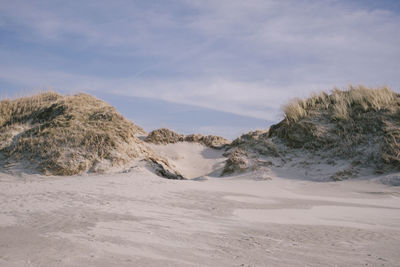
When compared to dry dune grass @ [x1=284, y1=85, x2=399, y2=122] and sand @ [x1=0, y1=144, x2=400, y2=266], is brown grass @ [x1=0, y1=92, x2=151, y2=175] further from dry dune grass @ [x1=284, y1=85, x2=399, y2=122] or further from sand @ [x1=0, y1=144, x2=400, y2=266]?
dry dune grass @ [x1=284, y1=85, x2=399, y2=122]

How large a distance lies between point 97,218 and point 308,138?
8.64 meters

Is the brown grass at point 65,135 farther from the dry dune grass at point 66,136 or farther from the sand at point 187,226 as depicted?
the sand at point 187,226

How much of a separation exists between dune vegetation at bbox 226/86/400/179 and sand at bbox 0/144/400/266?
2514mm

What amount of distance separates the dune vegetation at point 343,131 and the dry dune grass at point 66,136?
3655 millimetres

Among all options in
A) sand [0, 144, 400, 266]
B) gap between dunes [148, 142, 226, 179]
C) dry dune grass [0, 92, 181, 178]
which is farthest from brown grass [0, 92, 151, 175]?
gap between dunes [148, 142, 226, 179]

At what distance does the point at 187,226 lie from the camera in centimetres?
363

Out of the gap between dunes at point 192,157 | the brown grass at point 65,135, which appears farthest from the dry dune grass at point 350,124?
the brown grass at point 65,135

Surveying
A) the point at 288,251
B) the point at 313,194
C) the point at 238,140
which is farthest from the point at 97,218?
the point at 238,140

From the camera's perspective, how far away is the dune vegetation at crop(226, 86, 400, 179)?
356 inches

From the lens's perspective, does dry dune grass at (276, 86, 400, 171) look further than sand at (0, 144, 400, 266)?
Yes

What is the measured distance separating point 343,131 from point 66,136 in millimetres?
8913

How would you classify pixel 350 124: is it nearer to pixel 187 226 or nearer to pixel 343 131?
pixel 343 131

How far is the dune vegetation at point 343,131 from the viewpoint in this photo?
9047 mm

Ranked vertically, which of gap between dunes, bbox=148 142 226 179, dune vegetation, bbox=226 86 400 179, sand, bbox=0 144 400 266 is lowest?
sand, bbox=0 144 400 266
